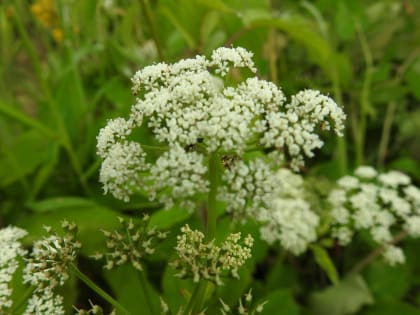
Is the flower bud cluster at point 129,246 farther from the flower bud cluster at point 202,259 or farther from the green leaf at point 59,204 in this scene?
the green leaf at point 59,204

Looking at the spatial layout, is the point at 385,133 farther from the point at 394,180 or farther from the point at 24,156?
the point at 24,156

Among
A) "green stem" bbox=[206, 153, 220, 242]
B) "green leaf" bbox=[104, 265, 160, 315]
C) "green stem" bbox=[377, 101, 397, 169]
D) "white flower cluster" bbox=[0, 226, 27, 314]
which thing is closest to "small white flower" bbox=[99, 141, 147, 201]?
"green stem" bbox=[206, 153, 220, 242]

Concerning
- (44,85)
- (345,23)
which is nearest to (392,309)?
(345,23)

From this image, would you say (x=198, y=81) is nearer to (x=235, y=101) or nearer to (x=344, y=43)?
(x=235, y=101)

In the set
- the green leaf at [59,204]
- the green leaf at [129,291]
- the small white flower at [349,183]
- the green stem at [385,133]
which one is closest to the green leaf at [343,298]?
the small white flower at [349,183]

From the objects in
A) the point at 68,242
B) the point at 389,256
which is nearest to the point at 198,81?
the point at 68,242

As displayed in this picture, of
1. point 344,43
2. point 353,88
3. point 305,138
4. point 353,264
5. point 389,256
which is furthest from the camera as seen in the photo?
point 344,43
